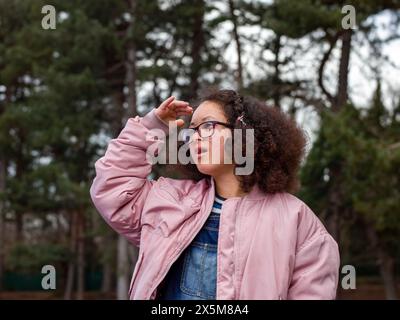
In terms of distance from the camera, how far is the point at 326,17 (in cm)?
870

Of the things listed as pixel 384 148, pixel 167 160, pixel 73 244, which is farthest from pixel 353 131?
pixel 73 244

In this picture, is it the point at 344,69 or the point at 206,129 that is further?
the point at 344,69

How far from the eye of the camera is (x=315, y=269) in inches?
62.1

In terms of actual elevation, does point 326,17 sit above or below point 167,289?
above

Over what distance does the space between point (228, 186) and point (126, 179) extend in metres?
0.32

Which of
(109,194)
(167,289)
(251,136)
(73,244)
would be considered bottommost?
(73,244)

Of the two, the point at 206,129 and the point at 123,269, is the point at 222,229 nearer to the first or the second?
the point at 206,129

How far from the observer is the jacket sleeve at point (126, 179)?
175 centimetres

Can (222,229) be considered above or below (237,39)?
below

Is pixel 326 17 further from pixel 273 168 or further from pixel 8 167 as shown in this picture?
pixel 8 167

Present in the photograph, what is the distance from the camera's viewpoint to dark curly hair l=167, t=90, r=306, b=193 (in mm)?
1785

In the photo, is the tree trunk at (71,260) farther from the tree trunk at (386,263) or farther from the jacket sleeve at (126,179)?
the jacket sleeve at (126,179)

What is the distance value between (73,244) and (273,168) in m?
12.9

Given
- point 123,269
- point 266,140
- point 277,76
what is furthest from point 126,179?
point 123,269
